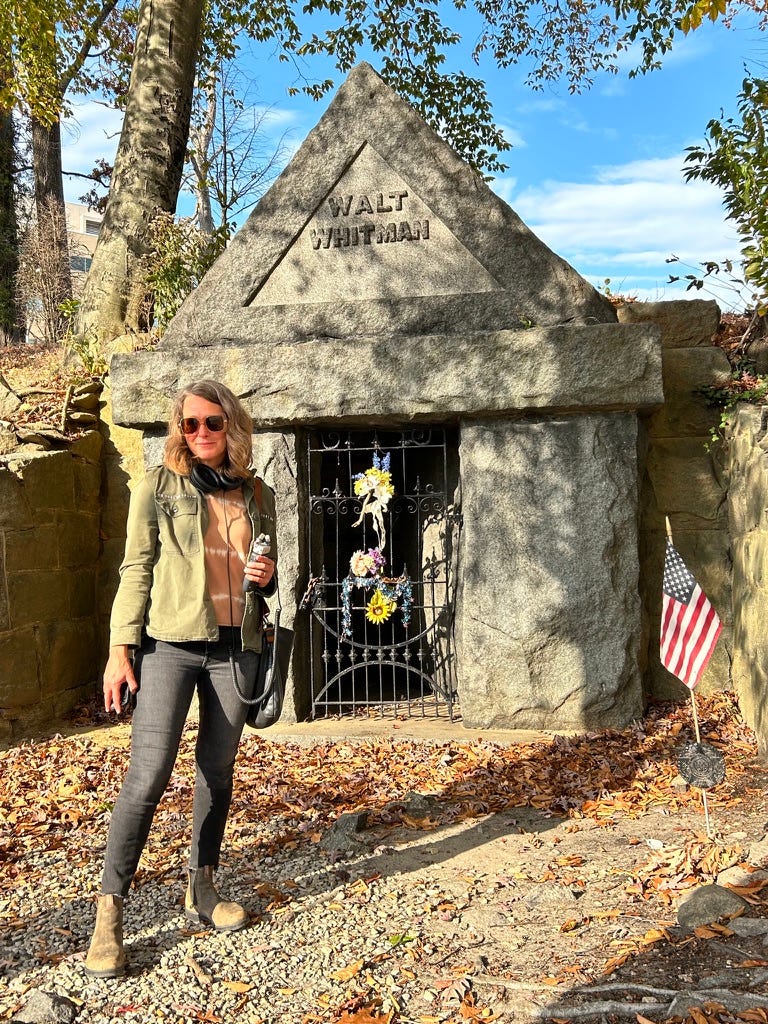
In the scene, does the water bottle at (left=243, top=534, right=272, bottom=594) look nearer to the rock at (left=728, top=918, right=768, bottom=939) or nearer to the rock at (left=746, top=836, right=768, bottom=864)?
the rock at (left=728, top=918, right=768, bottom=939)

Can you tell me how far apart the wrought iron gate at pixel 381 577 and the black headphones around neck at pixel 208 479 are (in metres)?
2.66

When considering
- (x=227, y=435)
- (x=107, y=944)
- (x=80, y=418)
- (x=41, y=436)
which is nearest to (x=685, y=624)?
(x=227, y=435)

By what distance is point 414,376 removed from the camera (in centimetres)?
544

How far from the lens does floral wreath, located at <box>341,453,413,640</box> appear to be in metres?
5.99

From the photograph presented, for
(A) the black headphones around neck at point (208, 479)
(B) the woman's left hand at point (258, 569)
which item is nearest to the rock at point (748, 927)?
(B) the woman's left hand at point (258, 569)

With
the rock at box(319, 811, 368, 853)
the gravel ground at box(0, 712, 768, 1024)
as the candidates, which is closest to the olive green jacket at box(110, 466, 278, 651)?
the gravel ground at box(0, 712, 768, 1024)

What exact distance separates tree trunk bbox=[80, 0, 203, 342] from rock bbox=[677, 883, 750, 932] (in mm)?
6947

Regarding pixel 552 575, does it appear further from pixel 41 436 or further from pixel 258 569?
pixel 41 436

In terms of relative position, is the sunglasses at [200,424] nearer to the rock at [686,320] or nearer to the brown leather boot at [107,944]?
the brown leather boot at [107,944]

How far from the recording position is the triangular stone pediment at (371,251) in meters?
5.65

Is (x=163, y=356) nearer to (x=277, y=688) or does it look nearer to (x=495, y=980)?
(x=277, y=688)

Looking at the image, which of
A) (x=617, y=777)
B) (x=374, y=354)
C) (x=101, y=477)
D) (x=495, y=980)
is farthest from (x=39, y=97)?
(x=495, y=980)

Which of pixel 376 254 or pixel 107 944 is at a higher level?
pixel 376 254

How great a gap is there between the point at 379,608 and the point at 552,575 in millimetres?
1285
